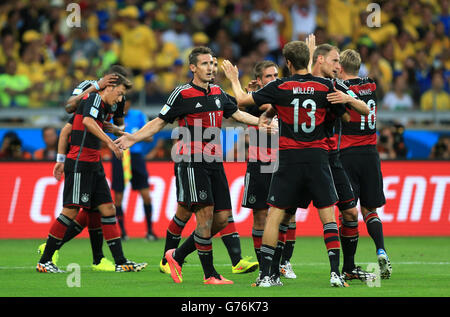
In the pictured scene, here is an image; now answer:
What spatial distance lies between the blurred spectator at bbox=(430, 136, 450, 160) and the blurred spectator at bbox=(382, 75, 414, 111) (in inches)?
45.8

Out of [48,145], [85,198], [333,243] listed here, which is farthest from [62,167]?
[48,145]

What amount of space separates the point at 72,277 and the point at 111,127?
192cm

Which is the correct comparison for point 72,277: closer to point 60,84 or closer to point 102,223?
point 102,223

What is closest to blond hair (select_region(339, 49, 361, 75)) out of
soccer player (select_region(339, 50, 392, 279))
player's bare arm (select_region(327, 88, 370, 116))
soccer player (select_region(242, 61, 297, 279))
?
soccer player (select_region(339, 50, 392, 279))

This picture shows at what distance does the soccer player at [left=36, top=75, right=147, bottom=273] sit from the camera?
1002 centimetres

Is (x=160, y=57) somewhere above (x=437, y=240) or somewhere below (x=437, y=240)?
above

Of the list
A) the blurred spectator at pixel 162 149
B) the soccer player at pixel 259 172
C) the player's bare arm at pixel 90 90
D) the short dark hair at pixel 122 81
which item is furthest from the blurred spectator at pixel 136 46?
the soccer player at pixel 259 172

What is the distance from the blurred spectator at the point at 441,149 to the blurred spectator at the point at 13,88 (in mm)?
8071

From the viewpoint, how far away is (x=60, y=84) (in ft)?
54.9

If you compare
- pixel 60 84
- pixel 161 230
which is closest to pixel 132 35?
pixel 60 84

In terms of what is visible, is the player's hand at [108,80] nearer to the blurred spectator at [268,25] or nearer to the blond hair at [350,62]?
the blond hair at [350,62]

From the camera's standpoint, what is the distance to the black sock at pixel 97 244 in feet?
34.5

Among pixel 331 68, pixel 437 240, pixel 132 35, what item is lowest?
pixel 437 240
